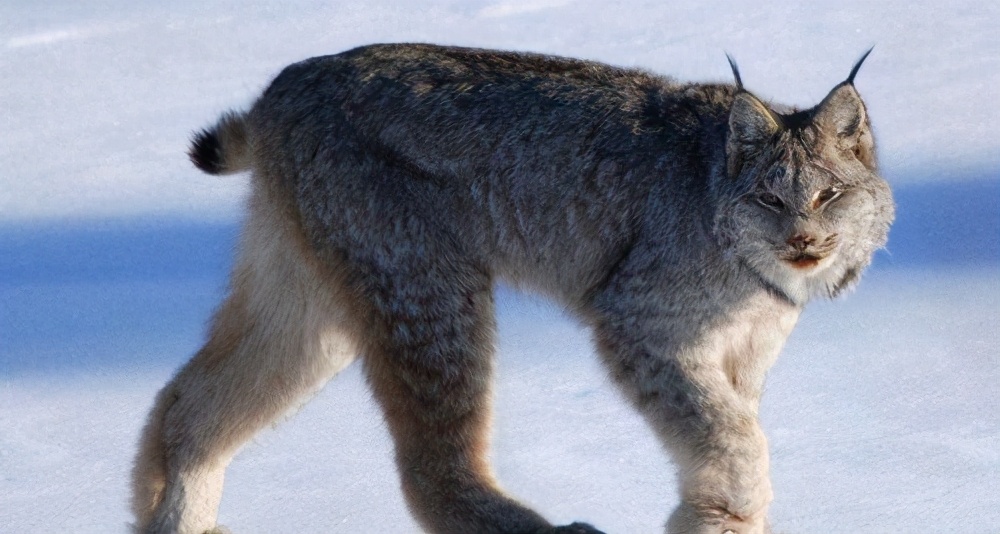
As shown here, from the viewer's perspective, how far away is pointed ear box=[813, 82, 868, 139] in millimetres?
3701

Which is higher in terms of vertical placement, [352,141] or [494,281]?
[352,141]

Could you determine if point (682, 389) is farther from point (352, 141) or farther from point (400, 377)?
point (352, 141)

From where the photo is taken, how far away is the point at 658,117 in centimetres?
404

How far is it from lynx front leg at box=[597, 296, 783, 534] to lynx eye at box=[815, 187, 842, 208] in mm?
415

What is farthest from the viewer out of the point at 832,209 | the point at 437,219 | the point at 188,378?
the point at 188,378

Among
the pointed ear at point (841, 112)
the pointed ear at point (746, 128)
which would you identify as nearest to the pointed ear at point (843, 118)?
the pointed ear at point (841, 112)

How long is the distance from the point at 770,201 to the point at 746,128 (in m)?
0.21

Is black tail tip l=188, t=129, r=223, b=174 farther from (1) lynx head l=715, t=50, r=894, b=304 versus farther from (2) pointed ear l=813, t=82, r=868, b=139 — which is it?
(2) pointed ear l=813, t=82, r=868, b=139

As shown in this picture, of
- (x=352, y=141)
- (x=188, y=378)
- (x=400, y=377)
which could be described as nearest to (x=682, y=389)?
(x=400, y=377)

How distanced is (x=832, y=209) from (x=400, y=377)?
1.24 m

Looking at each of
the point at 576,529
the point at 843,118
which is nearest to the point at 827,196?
the point at 843,118

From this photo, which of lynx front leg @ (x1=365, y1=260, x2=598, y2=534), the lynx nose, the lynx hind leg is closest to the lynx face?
the lynx nose

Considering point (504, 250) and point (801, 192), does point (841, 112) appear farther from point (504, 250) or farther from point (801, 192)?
point (504, 250)

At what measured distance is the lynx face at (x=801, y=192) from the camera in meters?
3.68
